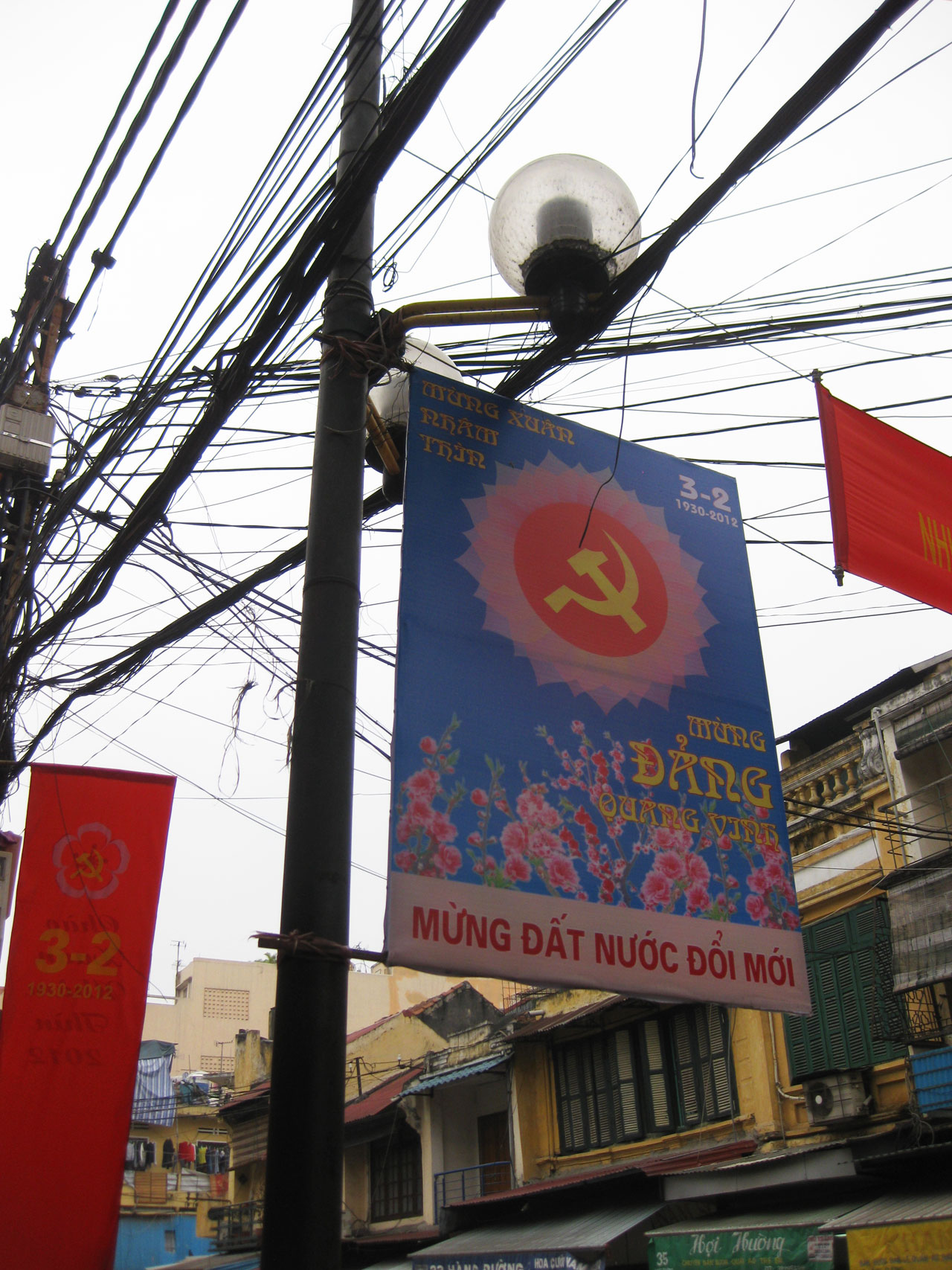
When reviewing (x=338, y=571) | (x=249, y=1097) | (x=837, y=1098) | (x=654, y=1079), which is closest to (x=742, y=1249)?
(x=837, y=1098)

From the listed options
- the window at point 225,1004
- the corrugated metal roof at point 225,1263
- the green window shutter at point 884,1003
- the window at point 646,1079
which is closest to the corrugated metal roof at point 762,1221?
the green window shutter at point 884,1003

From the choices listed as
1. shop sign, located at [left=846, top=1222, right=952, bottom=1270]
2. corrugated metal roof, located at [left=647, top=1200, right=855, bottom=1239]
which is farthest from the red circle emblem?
corrugated metal roof, located at [left=647, top=1200, right=855, bottom=1239]

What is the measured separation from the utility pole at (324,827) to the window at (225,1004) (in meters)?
43.3

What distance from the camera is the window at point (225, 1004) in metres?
43.8

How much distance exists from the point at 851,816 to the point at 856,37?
10929mm

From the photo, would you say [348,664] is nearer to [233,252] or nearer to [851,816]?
[233,252]

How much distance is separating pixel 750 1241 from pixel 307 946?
33.7 feet

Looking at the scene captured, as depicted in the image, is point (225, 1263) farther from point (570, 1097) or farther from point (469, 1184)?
point (570, 1097)

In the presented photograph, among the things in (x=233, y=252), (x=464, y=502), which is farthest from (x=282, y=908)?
(x=233, y=252)

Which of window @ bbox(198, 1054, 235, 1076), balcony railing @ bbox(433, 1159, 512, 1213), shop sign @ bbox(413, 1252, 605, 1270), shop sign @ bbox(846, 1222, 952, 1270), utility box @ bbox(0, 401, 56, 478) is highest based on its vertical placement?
utility box @ bbox(0, 401, 56, 478)

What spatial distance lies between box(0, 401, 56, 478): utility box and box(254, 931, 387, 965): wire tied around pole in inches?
287

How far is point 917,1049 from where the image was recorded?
12.1 meters

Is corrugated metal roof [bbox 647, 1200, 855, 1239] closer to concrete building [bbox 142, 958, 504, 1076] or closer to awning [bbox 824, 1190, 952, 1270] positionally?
awning [bbox 824, 1190, 952, 1270]

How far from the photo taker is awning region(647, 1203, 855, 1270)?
10758mm
